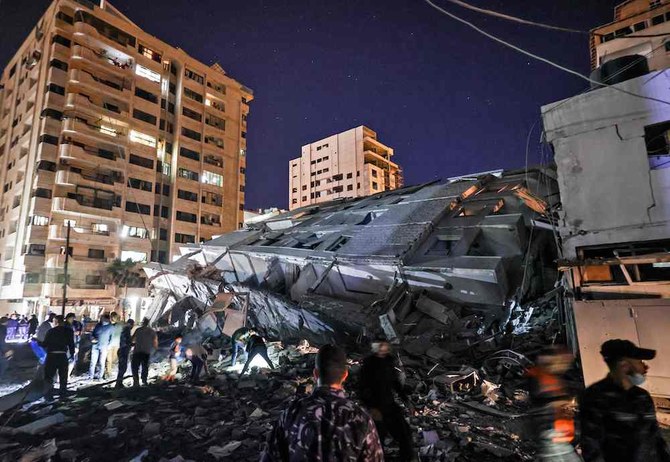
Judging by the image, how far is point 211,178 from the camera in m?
44.9

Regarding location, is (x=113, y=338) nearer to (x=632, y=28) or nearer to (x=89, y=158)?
(x=89, y=158)

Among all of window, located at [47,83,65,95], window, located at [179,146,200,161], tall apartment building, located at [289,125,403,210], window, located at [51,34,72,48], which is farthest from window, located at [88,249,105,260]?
tall apartment building, located at [289,125,403,210]

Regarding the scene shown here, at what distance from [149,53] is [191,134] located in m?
10.2

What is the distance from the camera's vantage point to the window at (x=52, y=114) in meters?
33.5

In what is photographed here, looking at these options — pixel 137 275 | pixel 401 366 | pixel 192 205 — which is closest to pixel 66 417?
pixel 401 366

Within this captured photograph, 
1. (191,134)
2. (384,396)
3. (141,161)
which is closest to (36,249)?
(141,161)

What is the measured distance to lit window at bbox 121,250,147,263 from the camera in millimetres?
35050

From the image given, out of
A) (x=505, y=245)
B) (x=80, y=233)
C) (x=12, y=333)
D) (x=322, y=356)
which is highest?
(x=80, y=233)

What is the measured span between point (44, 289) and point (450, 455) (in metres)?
36.9

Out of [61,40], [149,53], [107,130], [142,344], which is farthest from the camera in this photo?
[149,53]

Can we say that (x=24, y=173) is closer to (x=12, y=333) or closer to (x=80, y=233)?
(x=80, y=233)

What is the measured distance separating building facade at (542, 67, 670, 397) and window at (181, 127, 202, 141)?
142 feet

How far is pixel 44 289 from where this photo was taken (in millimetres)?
30188

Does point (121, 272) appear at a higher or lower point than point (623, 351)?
higher
